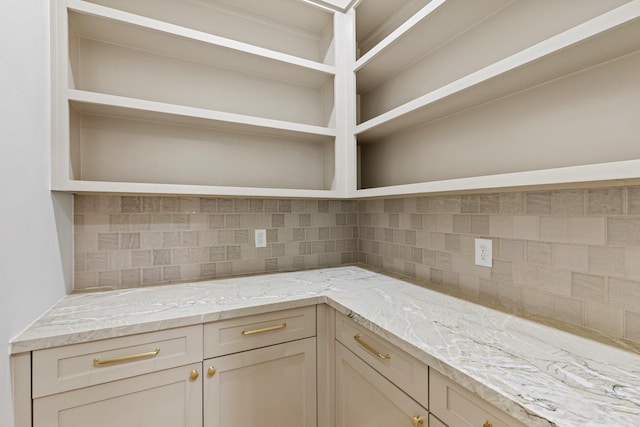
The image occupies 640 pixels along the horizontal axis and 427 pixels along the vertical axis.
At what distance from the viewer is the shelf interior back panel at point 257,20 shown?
157cm

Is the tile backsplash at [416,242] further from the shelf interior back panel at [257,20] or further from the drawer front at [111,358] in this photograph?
the shelf interior back panel at [257,20]

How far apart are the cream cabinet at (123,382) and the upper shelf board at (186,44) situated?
52.7 inches

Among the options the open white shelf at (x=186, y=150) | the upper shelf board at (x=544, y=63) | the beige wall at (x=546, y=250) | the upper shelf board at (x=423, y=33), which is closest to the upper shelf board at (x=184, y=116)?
the open white shelf at (x=186, y=150)

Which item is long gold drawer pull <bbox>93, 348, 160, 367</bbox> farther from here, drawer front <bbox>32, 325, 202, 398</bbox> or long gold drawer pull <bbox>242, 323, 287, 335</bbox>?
long gold drawer pull <bbox>242, 323, 287, 335</bbox>

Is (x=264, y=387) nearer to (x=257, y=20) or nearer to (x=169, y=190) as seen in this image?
(x=169, y=190)

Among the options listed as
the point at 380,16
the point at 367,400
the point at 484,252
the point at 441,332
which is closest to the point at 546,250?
the point at 484,252

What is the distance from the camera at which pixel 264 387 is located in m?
1.30

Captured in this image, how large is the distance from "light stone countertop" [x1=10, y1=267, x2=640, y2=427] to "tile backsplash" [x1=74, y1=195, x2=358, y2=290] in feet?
0.42

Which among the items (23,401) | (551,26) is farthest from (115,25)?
(551,26)

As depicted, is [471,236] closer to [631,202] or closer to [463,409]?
[631,202]

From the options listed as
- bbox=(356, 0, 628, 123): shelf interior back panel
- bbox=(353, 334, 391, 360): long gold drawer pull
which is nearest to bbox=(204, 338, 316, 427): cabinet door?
bbox=(353, 334, 391, 360): long gold drawer pull

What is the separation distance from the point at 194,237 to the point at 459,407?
149cm

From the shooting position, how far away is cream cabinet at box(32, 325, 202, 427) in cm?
98

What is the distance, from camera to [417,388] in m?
0.90
